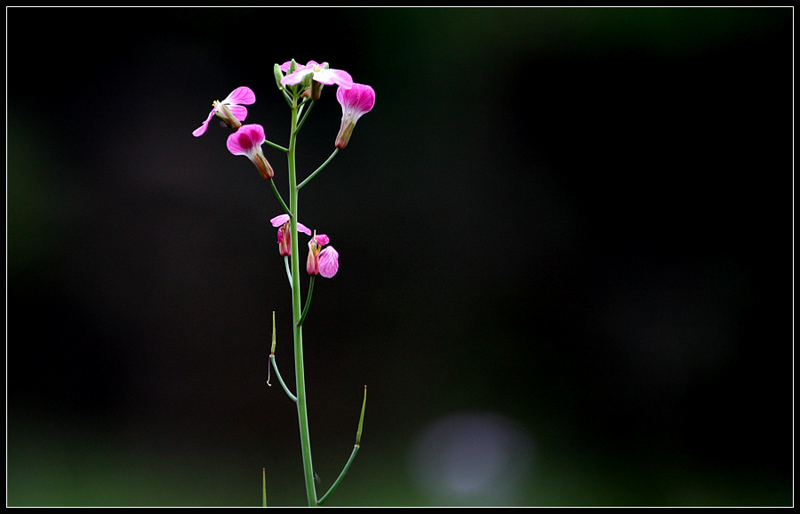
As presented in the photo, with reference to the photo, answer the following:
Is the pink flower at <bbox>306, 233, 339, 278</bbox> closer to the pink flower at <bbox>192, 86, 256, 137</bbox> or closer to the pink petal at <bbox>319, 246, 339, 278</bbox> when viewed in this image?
the pink petal at <bbox>319, 246, 339, 278</bbox>

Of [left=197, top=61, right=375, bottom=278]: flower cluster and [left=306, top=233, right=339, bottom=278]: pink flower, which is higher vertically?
[left=197, top=61, right=375, bottom=278]: flower cluster

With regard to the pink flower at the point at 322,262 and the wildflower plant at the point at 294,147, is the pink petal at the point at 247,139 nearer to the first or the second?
the wildflower plant at the point at 294,147

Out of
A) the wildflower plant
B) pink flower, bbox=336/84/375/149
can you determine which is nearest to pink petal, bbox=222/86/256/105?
the wildflower plant

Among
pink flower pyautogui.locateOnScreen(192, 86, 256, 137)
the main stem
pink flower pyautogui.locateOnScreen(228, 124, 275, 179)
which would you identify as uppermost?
pink flower pyautogui.locateOnScreen(192, 86, 256, 137)

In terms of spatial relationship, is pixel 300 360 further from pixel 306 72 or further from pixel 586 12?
pixel 586 12

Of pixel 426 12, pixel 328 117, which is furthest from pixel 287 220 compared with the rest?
pixel 426 12

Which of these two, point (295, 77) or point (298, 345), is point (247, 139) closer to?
point (295, 77)

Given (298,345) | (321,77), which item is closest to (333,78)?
(321,77)
